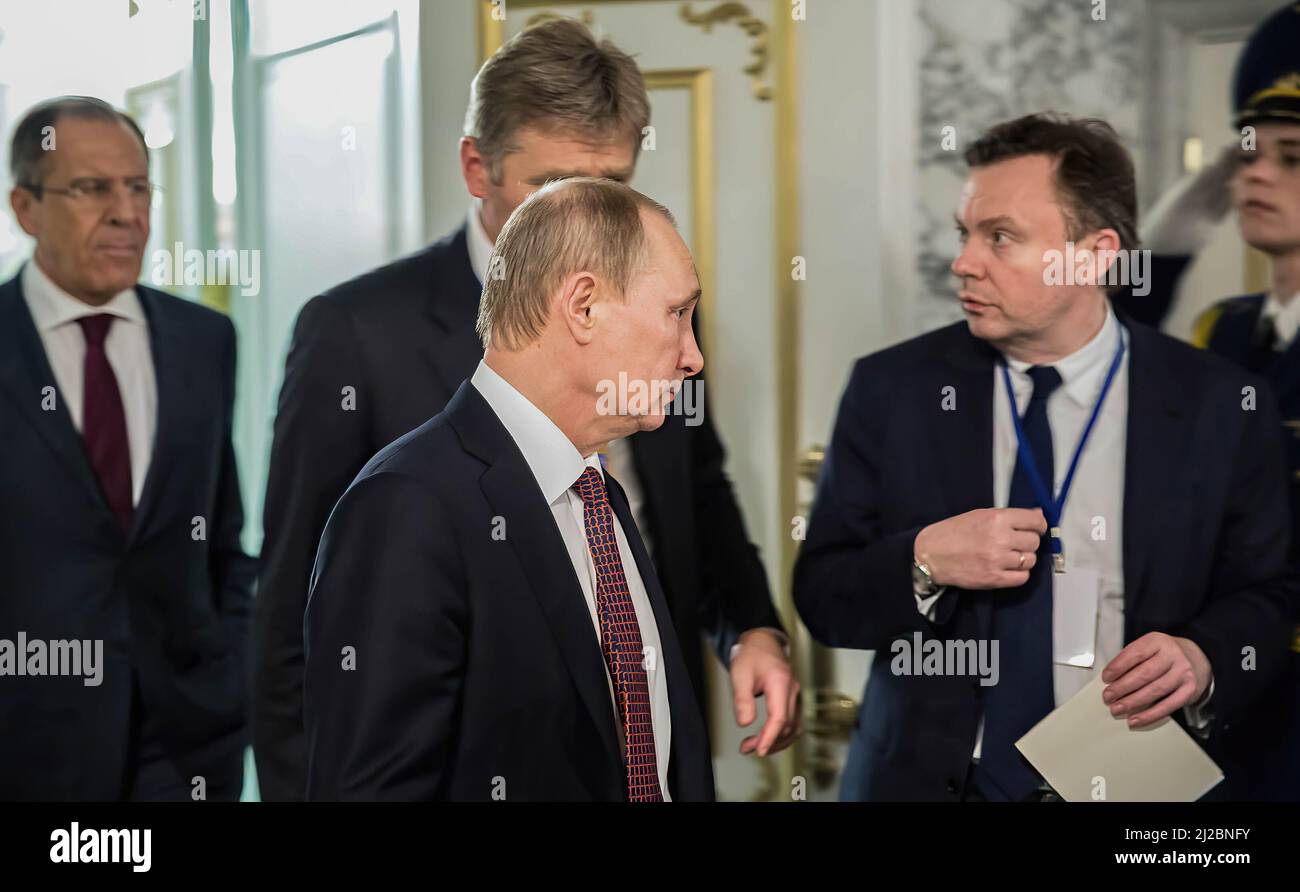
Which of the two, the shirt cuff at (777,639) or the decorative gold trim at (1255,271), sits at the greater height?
the decorative gold trim at (1255,271)

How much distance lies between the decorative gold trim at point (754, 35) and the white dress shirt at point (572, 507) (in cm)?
135

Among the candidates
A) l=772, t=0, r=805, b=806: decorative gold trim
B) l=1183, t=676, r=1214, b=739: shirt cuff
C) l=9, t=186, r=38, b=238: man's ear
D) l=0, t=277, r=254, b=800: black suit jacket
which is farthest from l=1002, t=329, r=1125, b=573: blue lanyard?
l=9, t=186, r=38, b=238: man's ear

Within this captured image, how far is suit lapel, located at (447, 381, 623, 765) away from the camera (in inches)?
68.7

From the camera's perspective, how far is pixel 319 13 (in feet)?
9.80

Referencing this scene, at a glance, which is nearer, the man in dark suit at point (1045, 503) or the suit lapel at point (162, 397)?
the man in dark suit at point (1045, 503)

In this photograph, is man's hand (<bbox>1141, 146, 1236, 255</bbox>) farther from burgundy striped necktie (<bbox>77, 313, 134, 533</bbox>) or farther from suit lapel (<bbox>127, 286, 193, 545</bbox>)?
burgundy striped necktie (<bbox>77, 313, 134, 533</bbox>)

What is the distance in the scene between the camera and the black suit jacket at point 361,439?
231 cm

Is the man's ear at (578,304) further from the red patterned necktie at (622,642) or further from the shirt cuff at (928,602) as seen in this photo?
the shirt cuff at (928,602)

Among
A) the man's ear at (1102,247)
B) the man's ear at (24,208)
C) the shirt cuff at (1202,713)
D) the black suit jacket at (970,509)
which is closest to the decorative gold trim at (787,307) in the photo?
the black suit jacket at (970,509)

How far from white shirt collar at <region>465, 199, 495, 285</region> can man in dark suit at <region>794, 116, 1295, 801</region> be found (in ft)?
2.44
